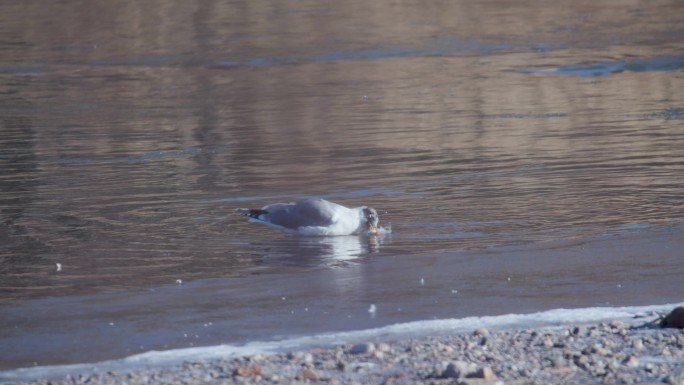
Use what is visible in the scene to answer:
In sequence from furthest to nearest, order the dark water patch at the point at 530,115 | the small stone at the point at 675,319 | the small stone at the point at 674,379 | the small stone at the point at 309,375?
the dark water patch at the point at 530,115
the small stone at the point at 675,319
the small stone at the point at 309,375
the small stone at the point at 674,379

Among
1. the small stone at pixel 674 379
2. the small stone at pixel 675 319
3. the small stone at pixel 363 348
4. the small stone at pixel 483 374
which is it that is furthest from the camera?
the small stone at pixel 675 319

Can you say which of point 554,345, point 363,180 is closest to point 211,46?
point 363,180

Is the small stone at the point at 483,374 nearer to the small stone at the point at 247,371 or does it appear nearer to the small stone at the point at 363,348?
the small stone at the point at 363,348

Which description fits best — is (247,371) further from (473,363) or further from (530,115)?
(530,115)

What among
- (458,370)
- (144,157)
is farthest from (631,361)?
(144,157)

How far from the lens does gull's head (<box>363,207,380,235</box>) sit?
10.6 m

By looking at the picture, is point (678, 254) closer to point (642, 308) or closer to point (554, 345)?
point (642, 308)

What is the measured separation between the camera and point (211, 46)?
102 ft

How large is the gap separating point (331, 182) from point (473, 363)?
273 inches

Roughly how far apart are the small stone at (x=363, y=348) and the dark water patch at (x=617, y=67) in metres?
17.1

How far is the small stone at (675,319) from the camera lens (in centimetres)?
732

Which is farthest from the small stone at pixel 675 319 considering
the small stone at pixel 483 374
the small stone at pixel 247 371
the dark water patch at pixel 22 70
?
the dark water patch at pixel 22 70

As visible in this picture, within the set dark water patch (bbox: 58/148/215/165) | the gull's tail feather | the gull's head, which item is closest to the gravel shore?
the gull's head

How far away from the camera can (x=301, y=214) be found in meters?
10.8
